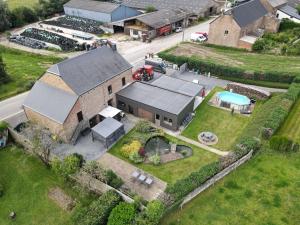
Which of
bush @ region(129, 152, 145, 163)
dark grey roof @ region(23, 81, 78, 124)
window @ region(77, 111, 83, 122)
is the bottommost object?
bush @ region(129, 152, 145, 163)

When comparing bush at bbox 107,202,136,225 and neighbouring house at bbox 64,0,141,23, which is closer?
bush at bbox 107,202,136,225

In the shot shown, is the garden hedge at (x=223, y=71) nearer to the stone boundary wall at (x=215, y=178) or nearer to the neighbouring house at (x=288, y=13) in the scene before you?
the stone boundary wall at (x=215, y=178)

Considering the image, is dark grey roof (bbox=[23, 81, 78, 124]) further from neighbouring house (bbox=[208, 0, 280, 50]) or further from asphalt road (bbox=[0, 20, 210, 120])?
neighbouring house (bbox=[208, 0, 280, 50])

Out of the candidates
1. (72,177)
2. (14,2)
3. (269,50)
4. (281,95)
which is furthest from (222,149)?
(14,2)

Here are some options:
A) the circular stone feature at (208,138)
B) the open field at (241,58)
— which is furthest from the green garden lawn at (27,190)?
the open field at (241,58)

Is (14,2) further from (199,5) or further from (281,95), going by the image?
(281,95)

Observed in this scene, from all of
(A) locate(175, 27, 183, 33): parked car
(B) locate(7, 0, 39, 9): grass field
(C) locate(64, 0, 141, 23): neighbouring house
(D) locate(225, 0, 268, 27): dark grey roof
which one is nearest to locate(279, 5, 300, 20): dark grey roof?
(D) locate(225, 0, 268, 27): dark grey roof

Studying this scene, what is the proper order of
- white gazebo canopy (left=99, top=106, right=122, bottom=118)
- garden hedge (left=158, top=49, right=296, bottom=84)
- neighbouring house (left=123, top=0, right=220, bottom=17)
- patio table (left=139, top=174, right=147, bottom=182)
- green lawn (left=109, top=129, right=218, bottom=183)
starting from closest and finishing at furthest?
patio table (left=139, top=174, right=147, bottom=182) → green lawn (left=109, top=129, right=218, bottom=183) → white gazebo canopy (left=99, top=106, right=122, bottom=118) → garden hedge (left=158, top=49, right=296, bottom=84) → neighbouring house (left=123, top=0, right=220, bottom=17)

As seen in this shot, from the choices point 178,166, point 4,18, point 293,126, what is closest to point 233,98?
point 293,126

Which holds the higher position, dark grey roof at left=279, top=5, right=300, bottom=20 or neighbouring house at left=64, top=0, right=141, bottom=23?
dark grey roof at left=279, top=5, right=300, bottom=20
